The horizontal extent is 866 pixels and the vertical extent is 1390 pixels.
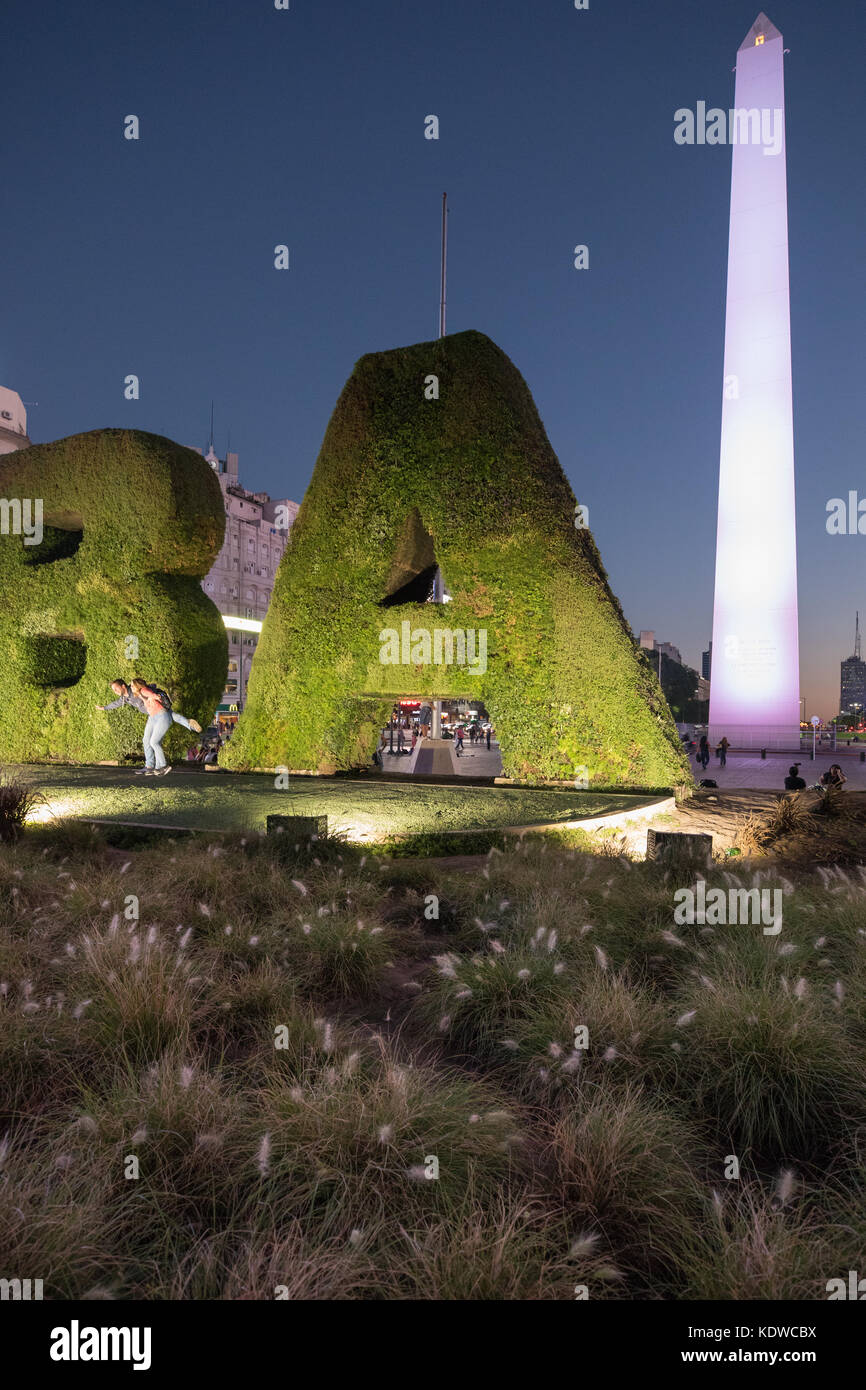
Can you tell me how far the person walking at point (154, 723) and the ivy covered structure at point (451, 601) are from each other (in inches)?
55.3

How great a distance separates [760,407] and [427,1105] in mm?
40469

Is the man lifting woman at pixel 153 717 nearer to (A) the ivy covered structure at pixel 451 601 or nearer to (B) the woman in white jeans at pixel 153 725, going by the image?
(B) the woman in white jeans at pixel 153 725

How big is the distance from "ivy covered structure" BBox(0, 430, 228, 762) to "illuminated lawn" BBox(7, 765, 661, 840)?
144 inches

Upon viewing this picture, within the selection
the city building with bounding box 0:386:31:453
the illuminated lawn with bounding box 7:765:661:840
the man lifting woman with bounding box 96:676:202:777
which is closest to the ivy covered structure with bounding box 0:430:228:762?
the man lifting woman with bounding box 96:676:202:777

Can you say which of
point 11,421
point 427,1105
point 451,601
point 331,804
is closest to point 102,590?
point 451,601

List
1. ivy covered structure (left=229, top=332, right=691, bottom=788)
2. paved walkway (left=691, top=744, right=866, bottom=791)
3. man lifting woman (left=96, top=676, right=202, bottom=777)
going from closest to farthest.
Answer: ivy covered structure (left=229, top=332, right=691, bottom=788) < man lifting woman (left=96, top=676, right=202, bottom=777) < paved walkway (left=691, top=744, right=866, bottom=791)

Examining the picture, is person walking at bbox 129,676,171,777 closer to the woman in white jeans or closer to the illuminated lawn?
the woman in white jeans

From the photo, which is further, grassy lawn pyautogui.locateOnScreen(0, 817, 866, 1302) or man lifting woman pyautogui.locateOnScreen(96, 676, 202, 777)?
man lifting woman pyautogui.locateOnScreen(96, 676, 202, 777)

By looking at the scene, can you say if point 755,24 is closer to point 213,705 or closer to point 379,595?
point 379,595

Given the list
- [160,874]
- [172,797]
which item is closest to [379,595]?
[172,797]

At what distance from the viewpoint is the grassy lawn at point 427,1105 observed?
2.37 metres

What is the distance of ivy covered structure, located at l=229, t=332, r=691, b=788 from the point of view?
1239 centimetres

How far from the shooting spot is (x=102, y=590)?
16375 mm

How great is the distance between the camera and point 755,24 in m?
35.4
